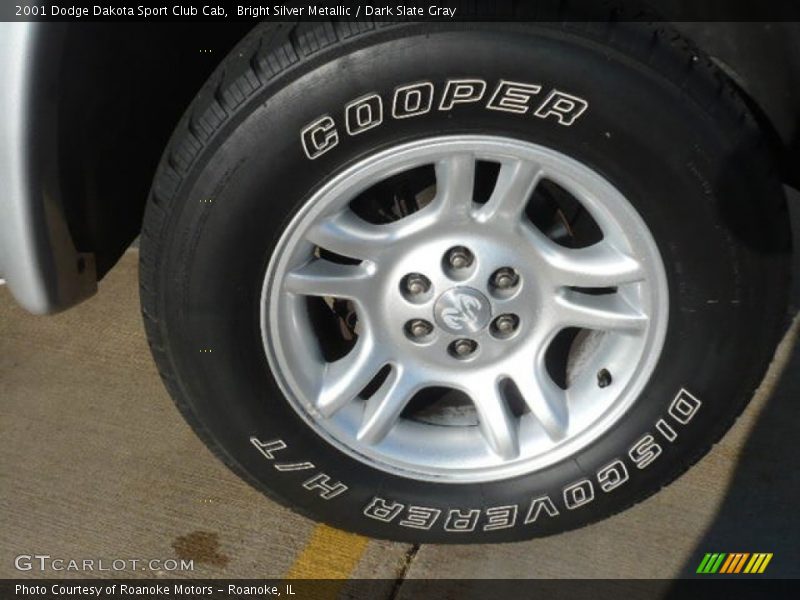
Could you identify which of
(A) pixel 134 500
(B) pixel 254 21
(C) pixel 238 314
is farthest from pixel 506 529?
(B) pixel 254 21

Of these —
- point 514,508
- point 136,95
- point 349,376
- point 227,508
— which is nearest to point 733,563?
point 514,508

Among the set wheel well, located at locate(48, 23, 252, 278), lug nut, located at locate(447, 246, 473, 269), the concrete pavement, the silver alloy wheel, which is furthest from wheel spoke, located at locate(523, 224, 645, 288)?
wheel well, located at locate(48, 23, 252, 278)

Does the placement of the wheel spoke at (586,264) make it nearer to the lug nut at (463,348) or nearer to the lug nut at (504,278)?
the lug nut at (504,278)

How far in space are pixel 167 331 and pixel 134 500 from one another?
2.24 ft

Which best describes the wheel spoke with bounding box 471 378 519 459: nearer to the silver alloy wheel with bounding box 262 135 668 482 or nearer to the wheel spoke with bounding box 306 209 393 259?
the silver alloy wheel with bounding box 262 135 668 482

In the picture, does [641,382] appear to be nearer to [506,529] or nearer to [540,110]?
[506,529]

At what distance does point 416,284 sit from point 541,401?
42 cm

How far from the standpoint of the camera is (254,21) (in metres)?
2.14

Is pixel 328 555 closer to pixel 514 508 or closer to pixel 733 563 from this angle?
Answer: pixel 514 508

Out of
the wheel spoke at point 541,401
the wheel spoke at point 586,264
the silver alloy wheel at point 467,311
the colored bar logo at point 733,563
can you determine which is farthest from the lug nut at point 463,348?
the colored bar logo at point 733,563

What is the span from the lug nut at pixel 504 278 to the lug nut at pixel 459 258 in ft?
0.21

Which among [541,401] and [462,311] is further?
[541,401]

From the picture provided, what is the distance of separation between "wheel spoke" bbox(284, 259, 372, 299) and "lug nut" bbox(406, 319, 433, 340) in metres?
0.13

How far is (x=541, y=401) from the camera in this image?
2211 mm
